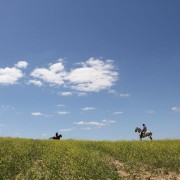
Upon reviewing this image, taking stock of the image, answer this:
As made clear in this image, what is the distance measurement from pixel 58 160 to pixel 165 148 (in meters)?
10.1

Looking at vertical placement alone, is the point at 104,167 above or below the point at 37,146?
below

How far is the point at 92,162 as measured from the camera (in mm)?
23297

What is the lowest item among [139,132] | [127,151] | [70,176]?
[70,176]

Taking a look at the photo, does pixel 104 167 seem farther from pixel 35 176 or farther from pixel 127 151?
pixel 127 151

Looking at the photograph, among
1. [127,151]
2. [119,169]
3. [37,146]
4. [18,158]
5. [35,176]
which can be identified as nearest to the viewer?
[35,176]

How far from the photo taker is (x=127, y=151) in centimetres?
2994

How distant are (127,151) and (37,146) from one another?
7700 millimetres

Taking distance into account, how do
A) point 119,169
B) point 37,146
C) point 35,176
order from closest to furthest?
point 35,176, point 119,169, point 37,146

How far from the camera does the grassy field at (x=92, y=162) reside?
20733 millimetres

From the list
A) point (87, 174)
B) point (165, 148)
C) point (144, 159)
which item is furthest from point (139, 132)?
point (87, 174)

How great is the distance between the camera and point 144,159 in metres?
26.5

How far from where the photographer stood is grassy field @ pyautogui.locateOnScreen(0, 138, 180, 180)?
20.7 metres

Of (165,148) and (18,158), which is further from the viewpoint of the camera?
(165,148)

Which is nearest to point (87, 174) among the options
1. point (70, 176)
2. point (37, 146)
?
Result: point (70, 176)
